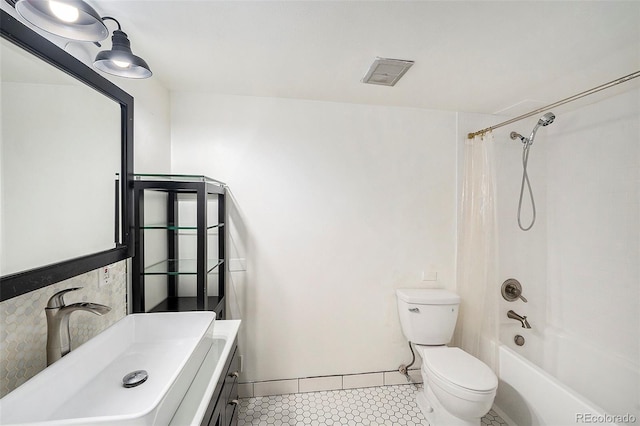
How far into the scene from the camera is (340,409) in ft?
6.00

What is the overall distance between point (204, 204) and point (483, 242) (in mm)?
2018

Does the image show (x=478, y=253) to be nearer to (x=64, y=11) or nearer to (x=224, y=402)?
(x=224, y=402)

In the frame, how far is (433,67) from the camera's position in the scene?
1.49 metres

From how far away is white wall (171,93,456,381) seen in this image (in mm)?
1902

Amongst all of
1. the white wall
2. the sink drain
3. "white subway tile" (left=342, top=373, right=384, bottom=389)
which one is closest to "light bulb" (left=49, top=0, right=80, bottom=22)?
the white wall

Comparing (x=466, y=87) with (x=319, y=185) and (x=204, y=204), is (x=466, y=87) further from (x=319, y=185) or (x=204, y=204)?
(x=204, y=204)

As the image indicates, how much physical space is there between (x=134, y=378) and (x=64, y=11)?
4.16 ft

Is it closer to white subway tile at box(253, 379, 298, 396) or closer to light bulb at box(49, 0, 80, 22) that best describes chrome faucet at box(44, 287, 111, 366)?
light bulb at box(49, 0, 80, 22)

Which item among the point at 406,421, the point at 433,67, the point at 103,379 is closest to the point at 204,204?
the point at 103,379

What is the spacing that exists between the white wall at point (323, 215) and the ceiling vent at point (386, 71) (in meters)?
0.40

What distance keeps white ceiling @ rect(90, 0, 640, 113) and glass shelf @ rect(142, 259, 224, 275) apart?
1185mm

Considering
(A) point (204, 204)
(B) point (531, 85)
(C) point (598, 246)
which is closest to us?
(A) point (204, 204)

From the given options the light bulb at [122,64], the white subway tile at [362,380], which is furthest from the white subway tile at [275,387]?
the light bulb at [122,64]

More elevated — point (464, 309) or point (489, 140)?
point (489, 140)
